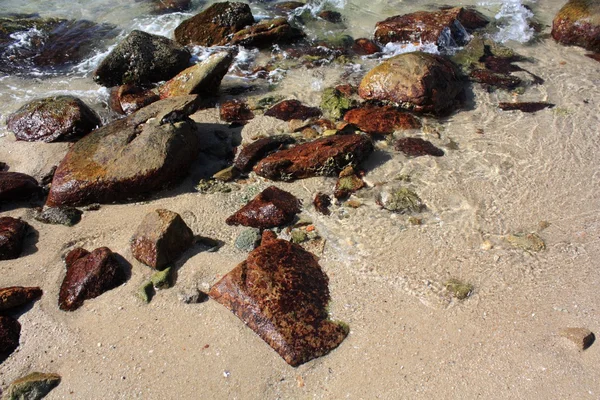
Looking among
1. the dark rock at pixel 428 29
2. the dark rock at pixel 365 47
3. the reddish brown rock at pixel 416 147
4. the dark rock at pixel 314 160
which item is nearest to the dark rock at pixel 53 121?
the dark rock at pixel 314 160

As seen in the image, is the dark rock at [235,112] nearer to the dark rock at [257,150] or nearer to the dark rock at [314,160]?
the dark rock at [257,150]

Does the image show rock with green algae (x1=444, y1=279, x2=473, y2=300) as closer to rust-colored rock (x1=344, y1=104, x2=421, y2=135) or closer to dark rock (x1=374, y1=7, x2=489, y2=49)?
rust-colored rock (x1=344, y1=104, x2=421, y2=135)

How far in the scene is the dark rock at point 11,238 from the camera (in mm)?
4125

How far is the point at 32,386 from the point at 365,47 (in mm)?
6349

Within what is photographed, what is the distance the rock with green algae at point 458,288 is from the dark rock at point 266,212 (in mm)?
1517

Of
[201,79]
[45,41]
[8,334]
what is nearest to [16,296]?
[8,334]

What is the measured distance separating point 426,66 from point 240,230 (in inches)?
131

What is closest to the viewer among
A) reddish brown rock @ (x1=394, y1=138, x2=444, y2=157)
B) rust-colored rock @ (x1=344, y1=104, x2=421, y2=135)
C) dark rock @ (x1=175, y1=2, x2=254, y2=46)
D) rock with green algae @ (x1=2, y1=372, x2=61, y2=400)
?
rock with green algae @ (x1=2, y1=372, x2=61, y2=400)

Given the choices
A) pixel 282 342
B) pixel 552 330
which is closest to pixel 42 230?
pixel 282 342

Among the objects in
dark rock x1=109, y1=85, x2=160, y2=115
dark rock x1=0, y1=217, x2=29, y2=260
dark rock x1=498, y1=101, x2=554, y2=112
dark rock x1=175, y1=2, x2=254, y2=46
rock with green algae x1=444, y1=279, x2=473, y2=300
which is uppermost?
dark rock x1=175, y1=2, x2=254, y2=46

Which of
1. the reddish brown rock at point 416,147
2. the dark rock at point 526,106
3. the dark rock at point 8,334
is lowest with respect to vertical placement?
the dark rock at point 526,106

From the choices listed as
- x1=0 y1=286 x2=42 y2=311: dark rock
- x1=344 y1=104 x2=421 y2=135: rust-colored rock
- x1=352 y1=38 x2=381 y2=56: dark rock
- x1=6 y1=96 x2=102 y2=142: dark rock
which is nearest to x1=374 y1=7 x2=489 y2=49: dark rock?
x1=352 y1=38 x2=381 y2=56: dark rock

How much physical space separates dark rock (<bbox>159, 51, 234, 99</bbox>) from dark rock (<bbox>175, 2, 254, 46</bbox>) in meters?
1.83

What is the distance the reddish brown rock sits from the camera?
516cm
